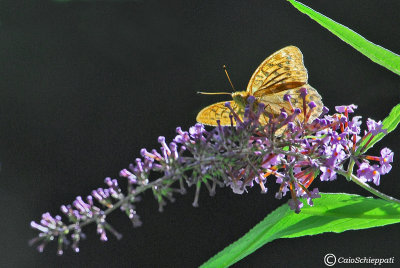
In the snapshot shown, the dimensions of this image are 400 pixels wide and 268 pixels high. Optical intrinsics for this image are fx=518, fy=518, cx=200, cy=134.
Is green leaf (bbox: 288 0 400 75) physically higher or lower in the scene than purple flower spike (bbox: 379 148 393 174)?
higher

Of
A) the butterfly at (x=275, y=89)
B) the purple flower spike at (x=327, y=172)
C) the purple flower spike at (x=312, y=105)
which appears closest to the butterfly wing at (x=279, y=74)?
the butterfly at (x=275, y=89)

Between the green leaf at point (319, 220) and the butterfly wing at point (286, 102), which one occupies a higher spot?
the butterfly wing at point (286, 102)

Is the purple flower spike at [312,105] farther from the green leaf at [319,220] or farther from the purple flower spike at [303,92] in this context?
the green leaf at [319,220]

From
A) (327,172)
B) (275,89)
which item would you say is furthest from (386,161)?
(275,89)

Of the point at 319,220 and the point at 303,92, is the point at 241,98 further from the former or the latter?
the point at 319,220

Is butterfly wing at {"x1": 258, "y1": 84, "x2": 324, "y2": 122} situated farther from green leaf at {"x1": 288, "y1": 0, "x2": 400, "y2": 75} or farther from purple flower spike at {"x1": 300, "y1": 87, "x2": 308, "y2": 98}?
green leaf at {"x1": 288, "y1": 0, "x2": 400, "y2": 75}

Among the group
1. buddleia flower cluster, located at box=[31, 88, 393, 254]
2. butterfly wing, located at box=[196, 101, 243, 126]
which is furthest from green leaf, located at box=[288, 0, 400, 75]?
butterfly wing, located at box=[196, 101, 243, 126]
